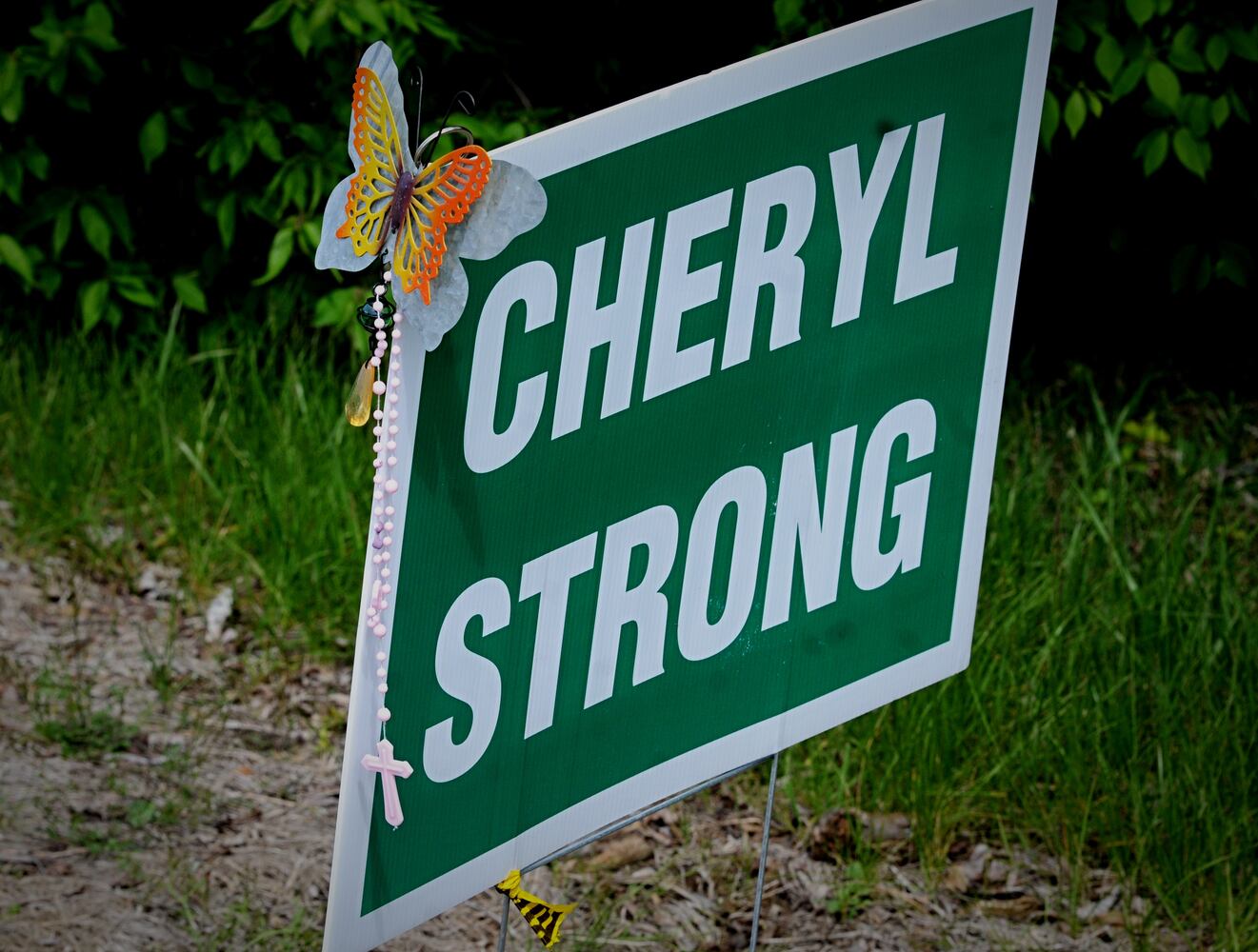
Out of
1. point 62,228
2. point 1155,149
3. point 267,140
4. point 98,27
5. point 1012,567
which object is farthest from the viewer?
point 62,228

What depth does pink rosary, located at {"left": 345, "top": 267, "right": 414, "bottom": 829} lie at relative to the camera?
1.23 meters

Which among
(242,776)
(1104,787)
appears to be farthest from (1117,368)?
(242,776)

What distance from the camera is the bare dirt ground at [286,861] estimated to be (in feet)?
7.61

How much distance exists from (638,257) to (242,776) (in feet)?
5.93

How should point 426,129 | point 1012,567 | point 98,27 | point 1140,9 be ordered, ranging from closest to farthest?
1. point 1012,567
2. point 1140,9
3. point 98,27
4. point 426,129

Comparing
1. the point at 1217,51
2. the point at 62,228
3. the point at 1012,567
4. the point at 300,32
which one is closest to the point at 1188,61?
the point at 1217,51

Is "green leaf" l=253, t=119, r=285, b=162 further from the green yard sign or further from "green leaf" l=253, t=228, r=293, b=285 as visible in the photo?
the green yard sign

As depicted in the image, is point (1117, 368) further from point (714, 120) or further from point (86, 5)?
point (714, 120)

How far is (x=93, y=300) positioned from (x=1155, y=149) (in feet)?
9.39

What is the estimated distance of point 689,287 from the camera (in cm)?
132

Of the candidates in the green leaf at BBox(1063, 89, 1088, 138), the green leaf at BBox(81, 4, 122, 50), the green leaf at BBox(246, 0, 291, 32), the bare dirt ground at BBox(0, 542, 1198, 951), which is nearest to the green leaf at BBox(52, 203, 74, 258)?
the green leaf at BBox(81, 4, 122, 50)

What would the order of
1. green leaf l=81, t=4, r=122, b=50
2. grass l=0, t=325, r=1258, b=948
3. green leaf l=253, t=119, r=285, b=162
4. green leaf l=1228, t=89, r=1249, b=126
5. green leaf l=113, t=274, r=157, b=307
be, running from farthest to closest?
1. green leaf l=113, t=274, r=157, b=307
2. green leaf l=253, t=119, r=285, b=162
3. green leaf l=81, t=4, r=122, b=50
4. green leaf l=1228, t=89, r=1249, b=126
5. grass l=0, t=325, r=1258, b=948

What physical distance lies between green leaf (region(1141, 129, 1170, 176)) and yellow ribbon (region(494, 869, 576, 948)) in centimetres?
272

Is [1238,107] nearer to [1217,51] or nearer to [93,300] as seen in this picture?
[1217,51]
